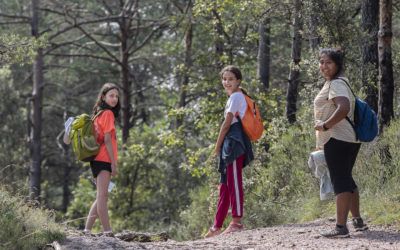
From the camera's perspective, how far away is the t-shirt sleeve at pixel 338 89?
7.40 metres

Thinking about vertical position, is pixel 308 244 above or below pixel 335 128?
below

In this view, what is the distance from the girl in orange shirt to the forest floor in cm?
97

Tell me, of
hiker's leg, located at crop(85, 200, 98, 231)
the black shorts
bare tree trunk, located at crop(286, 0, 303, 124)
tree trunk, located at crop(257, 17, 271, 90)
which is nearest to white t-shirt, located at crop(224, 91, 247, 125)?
the black shorts

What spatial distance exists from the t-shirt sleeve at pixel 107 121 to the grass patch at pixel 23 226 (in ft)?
4.02

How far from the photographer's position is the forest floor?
730 cm

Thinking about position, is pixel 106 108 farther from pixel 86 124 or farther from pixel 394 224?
pixel 394 224

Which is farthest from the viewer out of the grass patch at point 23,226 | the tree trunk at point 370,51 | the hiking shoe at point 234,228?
the tree trunk at point 370,51

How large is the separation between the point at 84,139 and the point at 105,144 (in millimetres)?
234

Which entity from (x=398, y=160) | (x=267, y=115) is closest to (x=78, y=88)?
(x=267, y=115)

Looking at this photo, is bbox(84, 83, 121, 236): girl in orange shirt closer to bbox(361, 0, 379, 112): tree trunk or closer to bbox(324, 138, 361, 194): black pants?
bbox(324, 138, 361, 194): black pants

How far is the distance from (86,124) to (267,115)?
8.00m

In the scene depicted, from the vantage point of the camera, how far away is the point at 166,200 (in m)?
25.2

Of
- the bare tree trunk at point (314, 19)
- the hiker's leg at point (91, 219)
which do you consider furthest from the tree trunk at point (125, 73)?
the hiker's leg at point (91, 219)

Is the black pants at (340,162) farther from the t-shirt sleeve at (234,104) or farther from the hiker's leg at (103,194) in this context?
the hiker's leg at (103,194)
